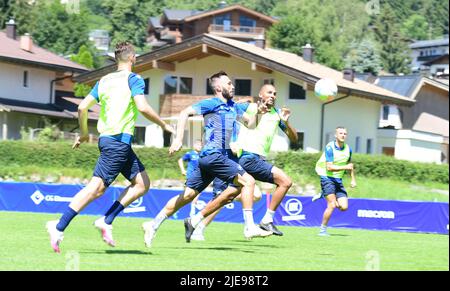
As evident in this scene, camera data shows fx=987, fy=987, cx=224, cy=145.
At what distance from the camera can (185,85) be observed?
145 feet

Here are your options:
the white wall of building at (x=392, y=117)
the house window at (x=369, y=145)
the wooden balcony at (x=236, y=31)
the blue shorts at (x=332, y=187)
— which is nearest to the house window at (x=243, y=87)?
the house window at (x=369, y=145)

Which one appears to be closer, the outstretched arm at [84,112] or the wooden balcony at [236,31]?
the outstretched arm at [84,112]

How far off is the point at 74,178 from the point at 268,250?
25.0 m

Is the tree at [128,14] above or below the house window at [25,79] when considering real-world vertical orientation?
above

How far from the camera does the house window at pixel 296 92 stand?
4359 centimetres

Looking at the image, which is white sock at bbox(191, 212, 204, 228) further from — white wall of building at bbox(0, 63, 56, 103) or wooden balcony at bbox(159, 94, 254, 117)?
wooden balcony at bbox(159, 94, 254, 117)

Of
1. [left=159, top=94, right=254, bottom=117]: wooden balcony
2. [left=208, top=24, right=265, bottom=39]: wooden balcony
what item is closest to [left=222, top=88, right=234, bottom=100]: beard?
[left=159, top=94, right=254, bottom=117]: wooden balcony

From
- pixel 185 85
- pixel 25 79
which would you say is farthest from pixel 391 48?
pixel 25 79

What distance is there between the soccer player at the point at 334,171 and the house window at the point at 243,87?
2616cm

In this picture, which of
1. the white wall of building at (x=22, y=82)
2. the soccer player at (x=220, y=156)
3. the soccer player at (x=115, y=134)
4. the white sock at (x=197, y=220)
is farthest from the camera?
the white wall of building at (x=22, y=82)

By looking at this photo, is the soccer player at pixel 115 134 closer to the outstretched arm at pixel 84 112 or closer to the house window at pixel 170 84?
the outstretched arm at pixel 84 112

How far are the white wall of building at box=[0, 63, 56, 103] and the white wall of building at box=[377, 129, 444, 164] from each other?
20.3 metres

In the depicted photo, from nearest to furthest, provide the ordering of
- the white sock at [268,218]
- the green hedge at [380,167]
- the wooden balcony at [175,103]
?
the white sock at [268,218], the green hedge at [380,167], the wooden balcony at [175,103]
